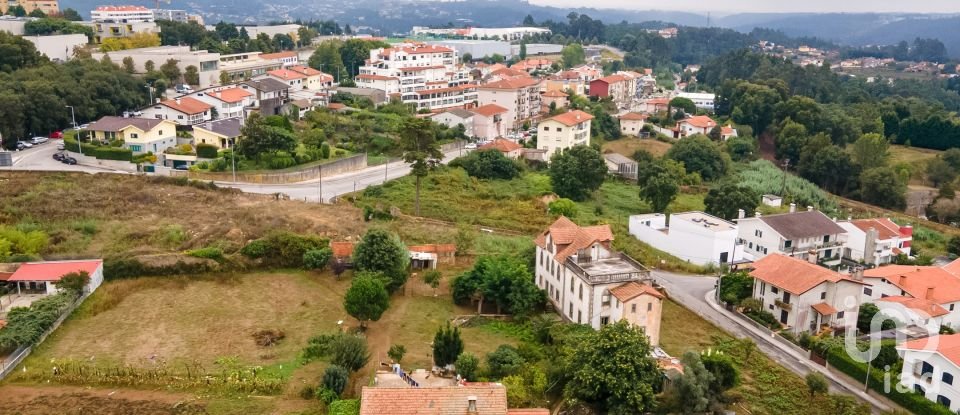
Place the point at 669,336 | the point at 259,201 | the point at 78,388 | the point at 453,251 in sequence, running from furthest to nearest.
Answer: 1. the point at 259,201
2. the point at 453,251
3. the point at 669,336
4. the point at 78,388

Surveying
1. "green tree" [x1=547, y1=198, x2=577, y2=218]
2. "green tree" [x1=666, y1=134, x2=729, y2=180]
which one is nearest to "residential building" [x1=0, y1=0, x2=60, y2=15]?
"green tree" [x1=547, y1=198, x2=577, y2=218]

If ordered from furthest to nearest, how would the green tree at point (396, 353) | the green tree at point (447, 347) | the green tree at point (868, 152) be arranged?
the green tree at point (868, 152)
the green tree at point (396, 353)
the green tree at point (447, 347)

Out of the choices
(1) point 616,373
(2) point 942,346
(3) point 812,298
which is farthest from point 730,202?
(1) point 616,373

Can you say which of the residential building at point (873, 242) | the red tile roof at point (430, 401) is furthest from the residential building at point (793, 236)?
the red tile roof at point (430, 401)

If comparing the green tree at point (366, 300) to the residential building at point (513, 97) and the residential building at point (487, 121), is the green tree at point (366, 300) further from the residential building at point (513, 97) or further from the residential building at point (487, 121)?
the residential building at point (513, 97)

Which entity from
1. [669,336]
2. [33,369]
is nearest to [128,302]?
[33,369]

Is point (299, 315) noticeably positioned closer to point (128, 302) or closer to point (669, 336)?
point (128, 302)
